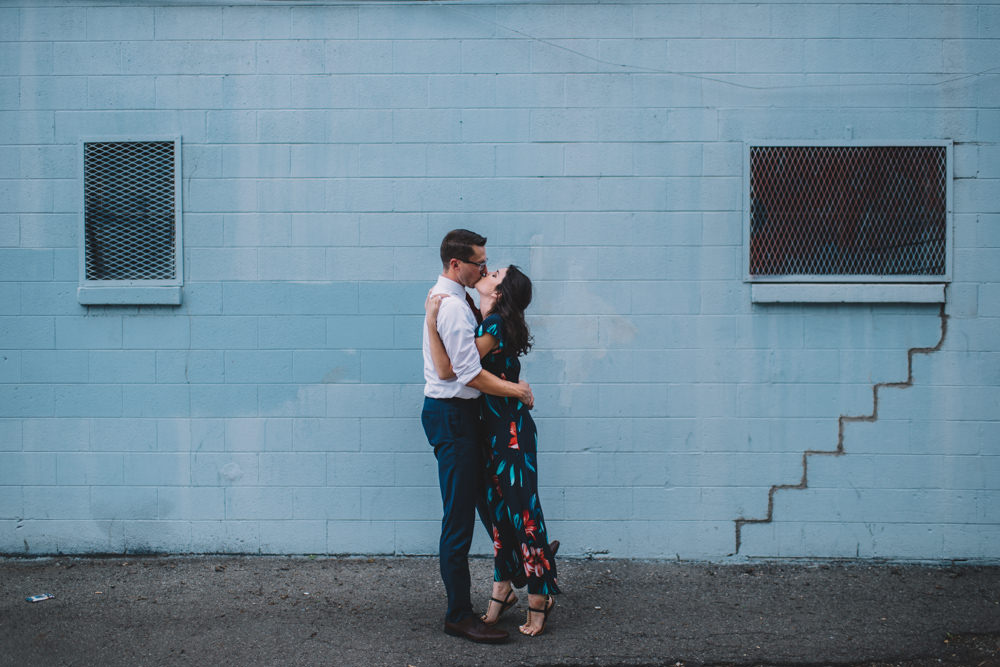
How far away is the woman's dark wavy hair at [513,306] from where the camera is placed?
12.7ft

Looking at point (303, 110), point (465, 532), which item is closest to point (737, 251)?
point (465, 532)

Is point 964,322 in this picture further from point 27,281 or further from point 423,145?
point 27,281

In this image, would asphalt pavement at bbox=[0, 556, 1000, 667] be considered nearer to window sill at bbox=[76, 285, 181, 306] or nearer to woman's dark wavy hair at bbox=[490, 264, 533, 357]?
woman's dark wavy hair at bbox=[490, 264, 533, 357]

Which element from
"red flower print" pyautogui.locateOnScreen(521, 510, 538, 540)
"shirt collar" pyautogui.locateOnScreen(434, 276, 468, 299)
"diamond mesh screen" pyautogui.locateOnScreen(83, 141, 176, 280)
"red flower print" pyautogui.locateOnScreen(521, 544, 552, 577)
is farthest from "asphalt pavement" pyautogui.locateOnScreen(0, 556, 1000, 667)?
"diamond mesh screen" pyautogui.locateOnScreen(83, 141, 176, 280)

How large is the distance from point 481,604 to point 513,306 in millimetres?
1662

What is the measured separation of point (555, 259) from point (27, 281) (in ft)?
10.5

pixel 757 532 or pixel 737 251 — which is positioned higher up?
pixel 737 251

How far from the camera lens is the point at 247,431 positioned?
5.04 meters

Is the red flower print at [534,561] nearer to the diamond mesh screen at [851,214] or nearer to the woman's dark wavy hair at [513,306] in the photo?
the woman's dark wavy hair at [513,306]

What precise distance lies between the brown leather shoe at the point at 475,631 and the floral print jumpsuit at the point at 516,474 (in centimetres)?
26

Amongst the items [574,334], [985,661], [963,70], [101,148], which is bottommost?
[985,661]

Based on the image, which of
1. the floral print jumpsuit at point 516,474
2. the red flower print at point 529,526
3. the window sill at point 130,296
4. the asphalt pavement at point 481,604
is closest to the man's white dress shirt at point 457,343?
the floral print jumpsuit at point 516,474

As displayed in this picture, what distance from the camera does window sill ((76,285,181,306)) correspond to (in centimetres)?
496

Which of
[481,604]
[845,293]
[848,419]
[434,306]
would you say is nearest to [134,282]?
[434,306]
